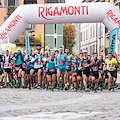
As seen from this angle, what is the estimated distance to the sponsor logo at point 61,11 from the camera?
2220 centimetres

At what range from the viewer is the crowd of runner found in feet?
58.3

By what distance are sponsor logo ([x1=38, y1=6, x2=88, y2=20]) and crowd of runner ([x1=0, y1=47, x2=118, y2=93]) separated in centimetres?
334

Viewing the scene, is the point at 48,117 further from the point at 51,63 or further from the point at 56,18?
the point at 56,18

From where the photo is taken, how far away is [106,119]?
22.5 ft

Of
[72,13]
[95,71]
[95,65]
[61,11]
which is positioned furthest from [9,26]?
[95,71]

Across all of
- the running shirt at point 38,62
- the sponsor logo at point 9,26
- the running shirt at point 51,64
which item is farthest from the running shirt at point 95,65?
the sponsor logo at point 9,26

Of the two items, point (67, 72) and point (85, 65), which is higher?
point (85, 65)

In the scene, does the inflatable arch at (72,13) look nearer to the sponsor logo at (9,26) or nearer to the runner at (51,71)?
the sponsor logo at (9,26)

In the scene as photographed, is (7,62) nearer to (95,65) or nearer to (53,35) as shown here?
(95,65)

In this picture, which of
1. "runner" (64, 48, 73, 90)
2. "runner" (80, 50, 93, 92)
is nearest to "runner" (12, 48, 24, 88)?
"runner" (64, 48, 73, 90)

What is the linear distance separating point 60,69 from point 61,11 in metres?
5.11

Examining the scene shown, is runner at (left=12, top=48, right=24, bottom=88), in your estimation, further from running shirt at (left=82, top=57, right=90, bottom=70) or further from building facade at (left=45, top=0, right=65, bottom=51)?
building facade at (left=45, top=0, right=65, bottom=51)

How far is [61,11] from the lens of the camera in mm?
22219

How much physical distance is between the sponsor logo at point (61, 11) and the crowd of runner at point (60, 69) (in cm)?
334
